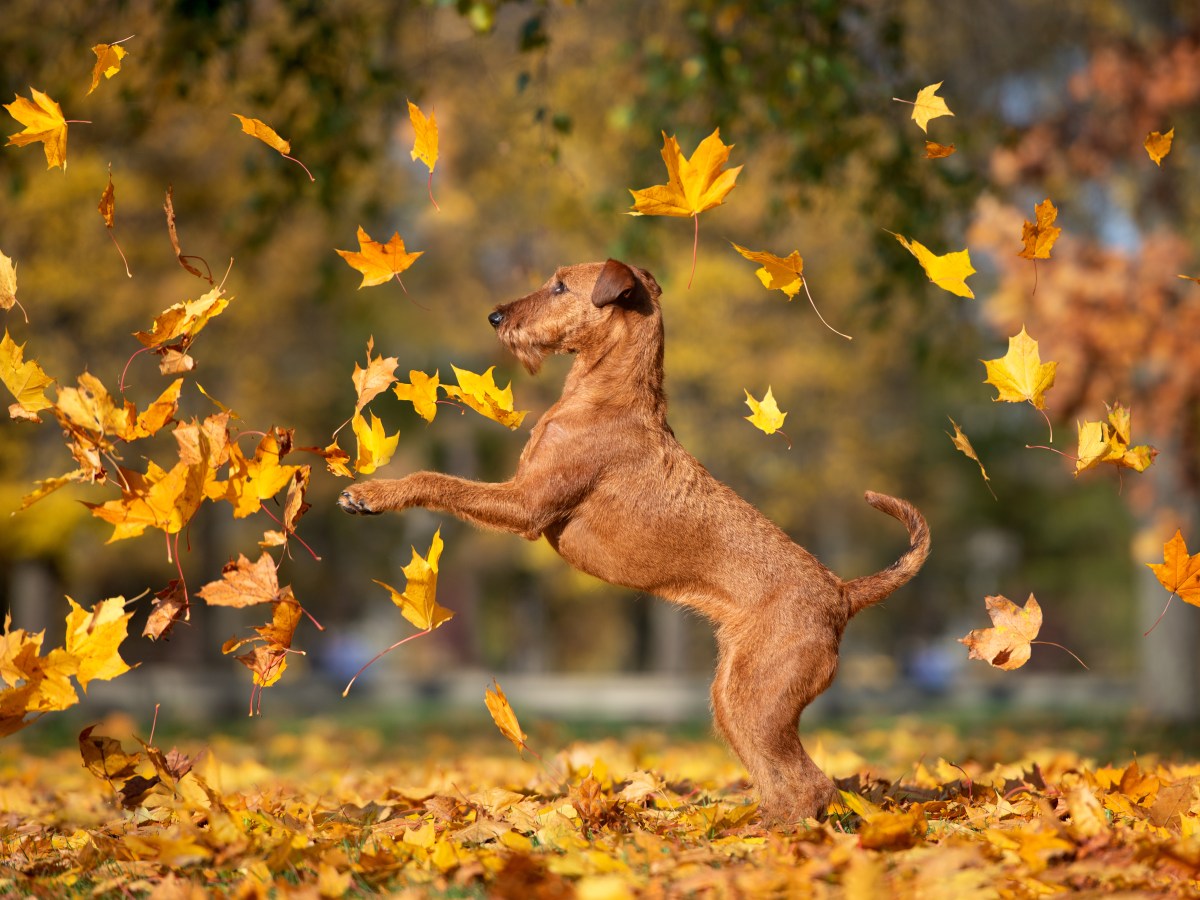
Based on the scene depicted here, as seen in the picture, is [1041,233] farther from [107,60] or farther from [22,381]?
[22,381]

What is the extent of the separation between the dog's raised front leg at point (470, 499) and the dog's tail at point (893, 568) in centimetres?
108

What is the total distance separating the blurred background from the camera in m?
8.69

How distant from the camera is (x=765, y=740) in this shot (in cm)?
407

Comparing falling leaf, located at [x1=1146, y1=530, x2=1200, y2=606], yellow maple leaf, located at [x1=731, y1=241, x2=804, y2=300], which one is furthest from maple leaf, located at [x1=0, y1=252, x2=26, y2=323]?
falling leaf, located at [x1=1146, y1=530, x2=1200, y2=606]

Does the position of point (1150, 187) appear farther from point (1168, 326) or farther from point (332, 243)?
point (332, 243)

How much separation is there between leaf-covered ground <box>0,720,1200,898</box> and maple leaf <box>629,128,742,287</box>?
182cm

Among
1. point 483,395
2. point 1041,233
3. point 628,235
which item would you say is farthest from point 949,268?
point 628,235

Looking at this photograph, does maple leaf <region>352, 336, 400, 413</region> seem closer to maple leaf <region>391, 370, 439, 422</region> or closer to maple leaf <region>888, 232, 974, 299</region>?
maple leaf <region>391, 370, 439, 422</region>

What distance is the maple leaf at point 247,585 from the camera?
4105mm

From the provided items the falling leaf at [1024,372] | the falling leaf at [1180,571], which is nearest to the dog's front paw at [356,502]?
the falling leaf at [1024,372]

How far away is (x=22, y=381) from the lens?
4.05 meters

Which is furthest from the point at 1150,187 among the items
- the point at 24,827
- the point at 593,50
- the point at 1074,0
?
the point at 24,827

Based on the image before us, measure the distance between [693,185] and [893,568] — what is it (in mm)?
1539

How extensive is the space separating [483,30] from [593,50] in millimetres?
6895
